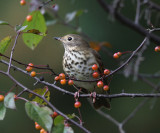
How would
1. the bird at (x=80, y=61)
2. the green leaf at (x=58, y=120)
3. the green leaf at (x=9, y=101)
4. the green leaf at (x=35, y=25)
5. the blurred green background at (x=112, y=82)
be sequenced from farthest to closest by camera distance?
1. the blurred green background at (x=112, y=82)
2. the bird at (x=80, y=61)
3. the green leaf at (x=35, y=25)
4. the green leaf at (x=58, y=120)
5. the green leaf at (x=9, y=101)

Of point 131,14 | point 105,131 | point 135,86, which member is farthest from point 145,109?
point 131,14

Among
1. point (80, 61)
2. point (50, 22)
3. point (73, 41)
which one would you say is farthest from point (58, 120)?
point (73, 41)

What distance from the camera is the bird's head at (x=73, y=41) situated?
355 centimetres

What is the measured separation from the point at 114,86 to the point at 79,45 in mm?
1610

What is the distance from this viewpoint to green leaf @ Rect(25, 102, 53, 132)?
1.70 meters

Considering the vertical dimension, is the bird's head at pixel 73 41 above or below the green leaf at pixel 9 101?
below

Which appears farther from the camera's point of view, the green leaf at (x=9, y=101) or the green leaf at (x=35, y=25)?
the green leaf at (x=35, y=25)

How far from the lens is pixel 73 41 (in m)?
3.64

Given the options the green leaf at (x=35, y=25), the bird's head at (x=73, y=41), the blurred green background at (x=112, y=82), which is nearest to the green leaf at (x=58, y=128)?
the green leaf at (x=35, y=25)

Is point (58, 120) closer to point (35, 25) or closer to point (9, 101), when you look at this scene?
point (9, 101)

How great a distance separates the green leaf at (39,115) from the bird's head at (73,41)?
1825 mm

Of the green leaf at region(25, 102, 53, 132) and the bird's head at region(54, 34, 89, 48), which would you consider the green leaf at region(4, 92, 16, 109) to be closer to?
the green leaf at region(25, 102, 53, 132)

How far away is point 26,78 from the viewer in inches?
213

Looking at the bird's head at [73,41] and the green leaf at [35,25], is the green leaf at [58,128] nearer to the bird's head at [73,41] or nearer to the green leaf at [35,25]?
the green leaf at [35,25]
